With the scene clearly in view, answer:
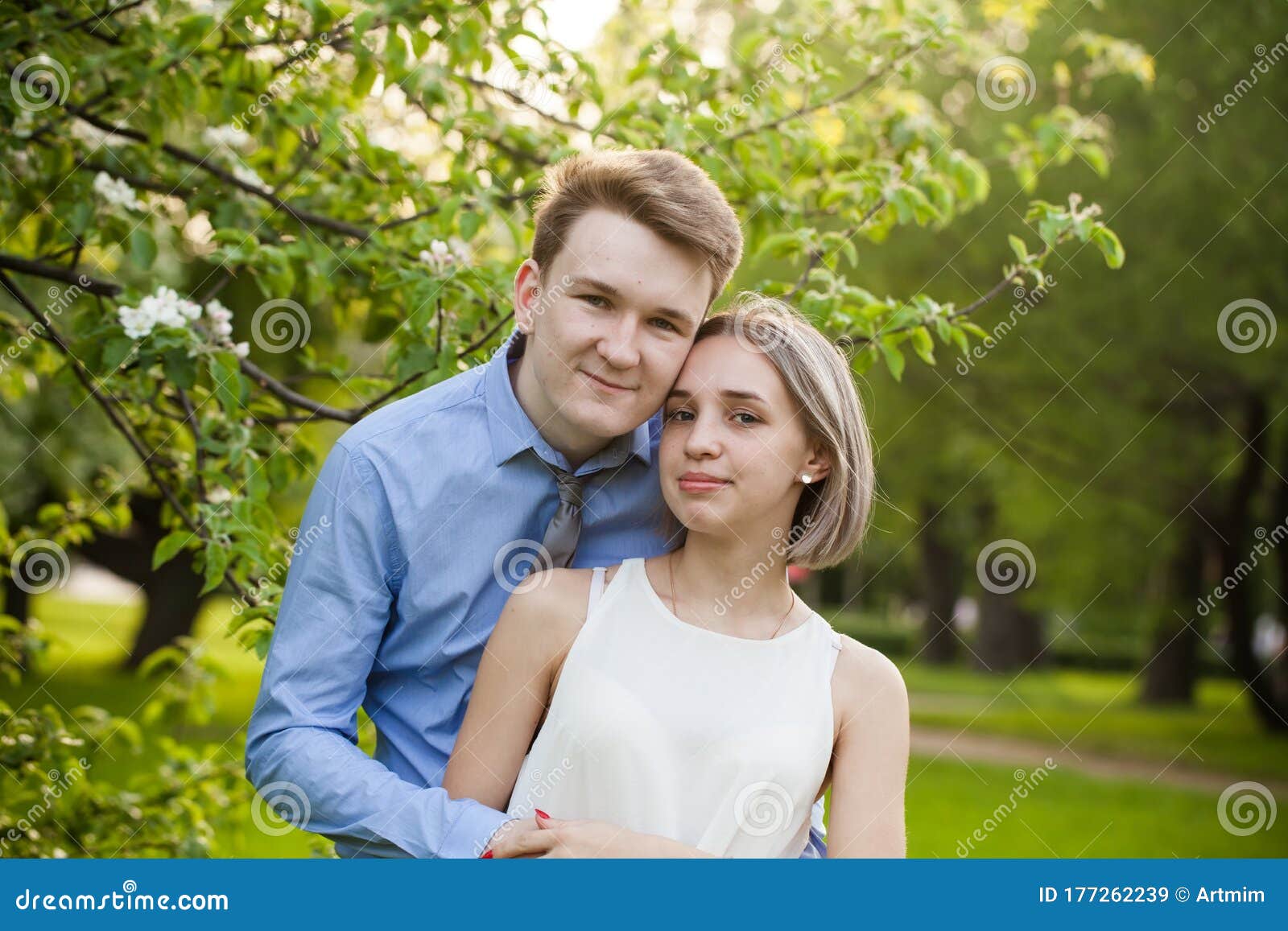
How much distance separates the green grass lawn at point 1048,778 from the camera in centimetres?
989

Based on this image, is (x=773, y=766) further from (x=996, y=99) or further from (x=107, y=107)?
(x=996, y=99)

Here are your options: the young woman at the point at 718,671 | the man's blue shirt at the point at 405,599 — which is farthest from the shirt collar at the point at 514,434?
the young woman at the point at 718,671

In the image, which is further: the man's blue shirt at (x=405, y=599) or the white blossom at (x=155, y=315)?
the white blossom at (x=155, y=315)

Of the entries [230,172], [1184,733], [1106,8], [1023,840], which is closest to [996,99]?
[1106,8]

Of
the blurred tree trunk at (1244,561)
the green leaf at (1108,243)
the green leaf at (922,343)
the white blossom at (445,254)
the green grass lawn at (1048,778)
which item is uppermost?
the blurred tree trunk at (1244,561)

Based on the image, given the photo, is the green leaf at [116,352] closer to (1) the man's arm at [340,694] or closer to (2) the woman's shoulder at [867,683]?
(1) the man's arm at [340,694]

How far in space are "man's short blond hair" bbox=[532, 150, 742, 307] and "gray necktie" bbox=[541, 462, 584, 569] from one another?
0.48 meters

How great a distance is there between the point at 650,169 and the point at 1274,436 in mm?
12987

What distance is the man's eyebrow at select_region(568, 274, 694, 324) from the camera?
2.67 meters

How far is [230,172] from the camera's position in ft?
12.8

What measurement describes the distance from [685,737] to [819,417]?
0.75 m

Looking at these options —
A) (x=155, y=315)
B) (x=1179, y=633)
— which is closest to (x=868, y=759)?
(x=155, y=315)

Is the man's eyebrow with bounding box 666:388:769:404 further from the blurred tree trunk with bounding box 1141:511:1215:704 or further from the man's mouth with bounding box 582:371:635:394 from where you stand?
the blurred tree trunk with bounding box 1141:511:1215:704

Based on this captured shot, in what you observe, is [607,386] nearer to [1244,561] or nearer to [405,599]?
[405,599]
